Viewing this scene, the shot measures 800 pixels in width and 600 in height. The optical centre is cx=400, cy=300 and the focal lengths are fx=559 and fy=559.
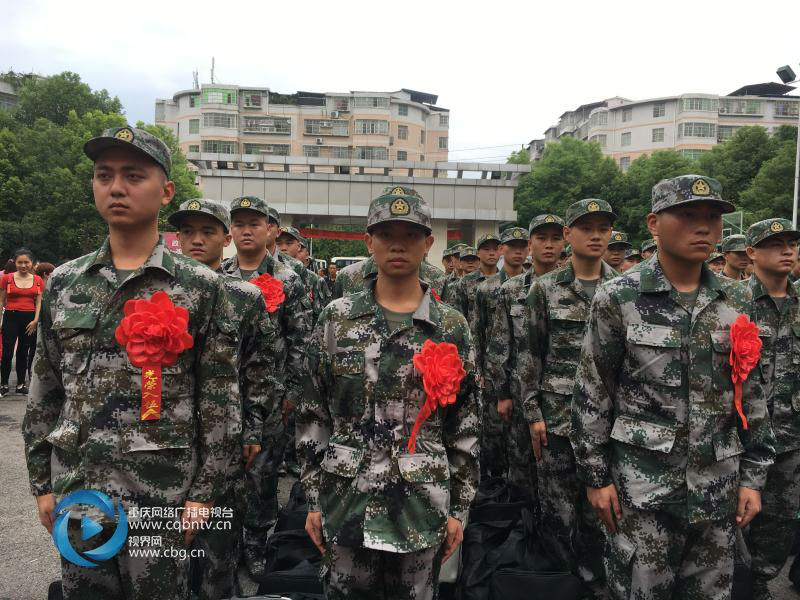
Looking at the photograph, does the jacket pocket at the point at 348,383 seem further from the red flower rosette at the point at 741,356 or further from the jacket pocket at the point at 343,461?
the red flower rosette at the point at 741,356

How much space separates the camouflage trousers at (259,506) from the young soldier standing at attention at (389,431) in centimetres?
175

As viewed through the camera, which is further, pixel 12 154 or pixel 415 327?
pixel 12 154

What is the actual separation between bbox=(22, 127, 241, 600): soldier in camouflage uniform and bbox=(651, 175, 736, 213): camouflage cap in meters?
2.10

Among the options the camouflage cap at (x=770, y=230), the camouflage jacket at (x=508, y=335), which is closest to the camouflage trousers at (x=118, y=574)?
the camouflage jacket at (x=508, y=335)

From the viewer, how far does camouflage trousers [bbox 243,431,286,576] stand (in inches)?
154

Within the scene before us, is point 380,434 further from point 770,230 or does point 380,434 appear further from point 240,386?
point 770,230

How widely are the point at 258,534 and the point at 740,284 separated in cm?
343

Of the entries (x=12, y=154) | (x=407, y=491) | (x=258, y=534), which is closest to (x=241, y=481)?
(x=258, y=534)

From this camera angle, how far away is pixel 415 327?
237 centimetres

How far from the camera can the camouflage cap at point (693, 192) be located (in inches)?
99.6

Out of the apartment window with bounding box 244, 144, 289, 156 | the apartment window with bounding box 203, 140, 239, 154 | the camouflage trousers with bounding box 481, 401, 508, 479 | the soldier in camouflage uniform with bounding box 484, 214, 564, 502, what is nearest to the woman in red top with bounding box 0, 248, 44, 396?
the camouflage trousers with bounding box 481, 401, 508, 479

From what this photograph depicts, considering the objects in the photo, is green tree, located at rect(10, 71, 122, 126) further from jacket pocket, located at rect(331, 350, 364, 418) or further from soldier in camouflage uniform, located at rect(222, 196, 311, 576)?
jacket pocket, located at rect(331, 350, 364, 418)

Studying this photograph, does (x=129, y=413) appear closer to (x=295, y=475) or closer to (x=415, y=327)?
(x=415, y=327)

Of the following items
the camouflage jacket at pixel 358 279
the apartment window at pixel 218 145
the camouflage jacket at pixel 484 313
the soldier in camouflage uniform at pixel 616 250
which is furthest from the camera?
the apartment window at pixel 218 145
